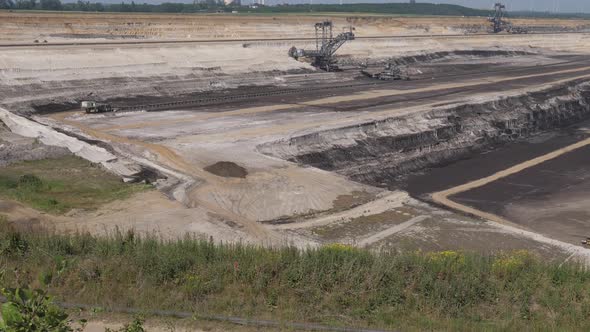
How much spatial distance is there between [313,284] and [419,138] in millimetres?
30060

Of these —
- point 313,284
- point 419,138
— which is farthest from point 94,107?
point 313,284

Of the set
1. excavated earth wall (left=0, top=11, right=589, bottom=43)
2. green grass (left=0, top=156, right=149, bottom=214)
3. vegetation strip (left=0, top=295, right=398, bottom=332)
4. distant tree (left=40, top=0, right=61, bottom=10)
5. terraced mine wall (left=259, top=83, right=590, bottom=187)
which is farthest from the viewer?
distant tree (left=40, top=0, right=61, bottom=10)

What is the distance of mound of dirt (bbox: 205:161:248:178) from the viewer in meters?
29.4

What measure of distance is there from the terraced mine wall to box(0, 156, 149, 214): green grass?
32.9ft

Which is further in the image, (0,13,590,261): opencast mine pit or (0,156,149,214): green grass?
(0,13,590,261): opencast mine pit

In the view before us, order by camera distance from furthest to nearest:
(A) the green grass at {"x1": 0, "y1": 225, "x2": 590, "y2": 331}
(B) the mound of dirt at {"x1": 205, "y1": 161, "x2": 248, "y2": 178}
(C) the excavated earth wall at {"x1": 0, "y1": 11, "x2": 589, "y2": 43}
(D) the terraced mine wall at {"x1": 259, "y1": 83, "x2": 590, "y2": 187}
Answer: (C) the excavated earth wall at {"x1": 0, "y1": 11, "x2": 589, "y2": 43}
(D) the terraced mine wall at {"x1": 259, "y1": 83, "x2": 590, "y2": 187}
(B) the mound of dirt at {"x1": 205, "y1": 161, "x2": 248, "y2": 178}
(A) the green grass at {"x1": 0, "y1": 225, "x2": 590, "y2": 331}

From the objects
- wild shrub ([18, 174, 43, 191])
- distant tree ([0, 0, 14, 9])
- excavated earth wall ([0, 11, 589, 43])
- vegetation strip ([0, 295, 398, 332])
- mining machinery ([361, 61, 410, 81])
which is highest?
distant tree ([0, 0, 14, 9])

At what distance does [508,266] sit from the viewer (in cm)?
1467

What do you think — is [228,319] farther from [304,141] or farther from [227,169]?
[304,141]

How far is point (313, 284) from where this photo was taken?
13.1 m

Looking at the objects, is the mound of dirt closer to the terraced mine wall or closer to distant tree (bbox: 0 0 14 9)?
the terraced mine wall

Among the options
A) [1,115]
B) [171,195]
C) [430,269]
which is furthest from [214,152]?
[430,269]

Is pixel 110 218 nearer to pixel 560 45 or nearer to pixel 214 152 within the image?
pixel 214 152

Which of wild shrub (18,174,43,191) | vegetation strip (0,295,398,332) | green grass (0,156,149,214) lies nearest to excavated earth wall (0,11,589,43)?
green grass (0,156,149,214)
